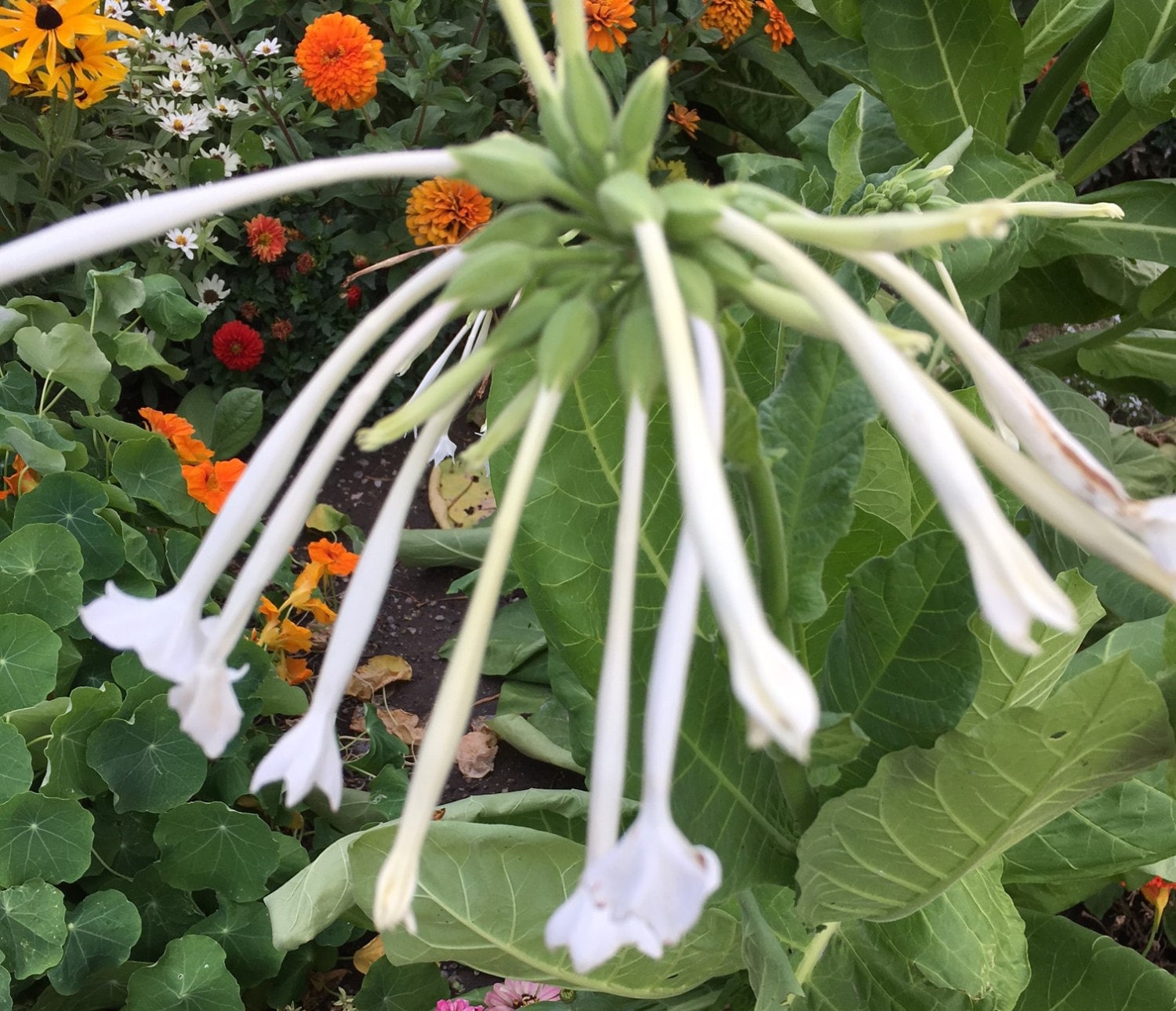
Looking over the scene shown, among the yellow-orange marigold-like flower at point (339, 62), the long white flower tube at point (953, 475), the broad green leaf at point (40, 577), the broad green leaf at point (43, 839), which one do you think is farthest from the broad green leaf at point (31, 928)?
the yellow-orange marigold-like flower at point (339, 62)

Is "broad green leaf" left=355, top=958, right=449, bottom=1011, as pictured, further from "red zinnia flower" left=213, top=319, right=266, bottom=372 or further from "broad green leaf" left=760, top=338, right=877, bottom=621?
"red zinnia flower" left=213, top=319, right=266, bottom=372

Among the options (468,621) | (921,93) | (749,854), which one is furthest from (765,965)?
(921,93)

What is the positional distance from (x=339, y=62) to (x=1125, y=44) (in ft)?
3.48

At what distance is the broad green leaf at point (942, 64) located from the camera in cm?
120

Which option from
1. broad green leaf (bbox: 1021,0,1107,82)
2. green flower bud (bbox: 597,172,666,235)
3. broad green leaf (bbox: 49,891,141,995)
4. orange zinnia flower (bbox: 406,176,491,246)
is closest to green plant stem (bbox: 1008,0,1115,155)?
broad green leaf (bbox: 1021,0,1107,82)

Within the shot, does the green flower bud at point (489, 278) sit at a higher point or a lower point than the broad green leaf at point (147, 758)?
higher

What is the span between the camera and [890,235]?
1.11 feet

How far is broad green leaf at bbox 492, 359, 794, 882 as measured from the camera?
0.71 metres

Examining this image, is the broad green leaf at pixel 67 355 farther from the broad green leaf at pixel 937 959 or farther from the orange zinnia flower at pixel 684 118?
the orange zinnia flower at pixel 684 118

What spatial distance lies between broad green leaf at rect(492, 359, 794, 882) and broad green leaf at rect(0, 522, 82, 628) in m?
0.55

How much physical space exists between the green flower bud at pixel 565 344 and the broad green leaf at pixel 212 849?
0.84 metres

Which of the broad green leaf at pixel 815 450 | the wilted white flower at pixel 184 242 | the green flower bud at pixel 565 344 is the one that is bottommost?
the broad green leaf at pixel 815 450

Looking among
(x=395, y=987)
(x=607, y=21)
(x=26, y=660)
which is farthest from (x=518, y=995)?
(x=607, y=21)

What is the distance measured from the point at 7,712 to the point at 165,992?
301mm
